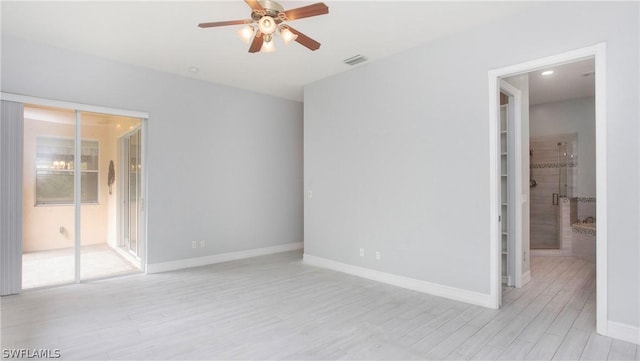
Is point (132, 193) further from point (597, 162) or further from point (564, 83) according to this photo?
point (564, 83)

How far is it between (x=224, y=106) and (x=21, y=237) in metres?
3.21

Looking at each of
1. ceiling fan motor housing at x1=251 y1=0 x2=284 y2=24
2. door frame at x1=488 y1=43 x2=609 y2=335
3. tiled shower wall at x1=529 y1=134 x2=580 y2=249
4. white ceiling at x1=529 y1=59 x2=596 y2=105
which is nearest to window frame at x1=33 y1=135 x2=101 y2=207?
ceiling fan motor housing at x1=251 y1=0 x2=284 y2=24

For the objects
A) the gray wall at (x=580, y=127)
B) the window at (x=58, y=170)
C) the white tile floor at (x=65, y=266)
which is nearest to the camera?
the white tile floor at (x=65, y=266)

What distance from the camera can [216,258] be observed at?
17.9 ft

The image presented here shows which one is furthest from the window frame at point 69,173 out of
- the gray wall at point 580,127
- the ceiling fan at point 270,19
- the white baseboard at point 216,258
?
the gray wall at point 580,127

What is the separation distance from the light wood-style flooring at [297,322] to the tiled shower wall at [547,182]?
2147mm

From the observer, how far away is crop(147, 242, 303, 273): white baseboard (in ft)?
15.9

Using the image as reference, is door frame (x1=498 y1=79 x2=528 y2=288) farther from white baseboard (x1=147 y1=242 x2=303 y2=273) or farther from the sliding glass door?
the sliding glass door

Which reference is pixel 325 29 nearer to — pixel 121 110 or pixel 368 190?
pixel 368 190

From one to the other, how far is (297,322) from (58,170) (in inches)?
147

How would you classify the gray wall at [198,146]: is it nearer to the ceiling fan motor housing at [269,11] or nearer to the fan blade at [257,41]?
the fan blade at [257,41]

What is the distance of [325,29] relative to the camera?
3539 millimetres

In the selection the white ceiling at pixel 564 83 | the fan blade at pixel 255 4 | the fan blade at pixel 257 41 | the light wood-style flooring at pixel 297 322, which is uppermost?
the white ceiling at pixel 564 83

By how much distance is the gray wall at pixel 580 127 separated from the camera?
19.6ft
